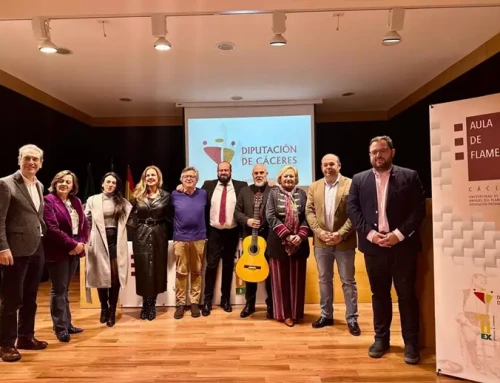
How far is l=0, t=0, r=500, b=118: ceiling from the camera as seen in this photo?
2832 millimetres

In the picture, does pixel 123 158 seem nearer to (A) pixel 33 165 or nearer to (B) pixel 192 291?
(B) pixel 192 291

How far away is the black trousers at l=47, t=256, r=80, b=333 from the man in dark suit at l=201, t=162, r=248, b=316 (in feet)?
4.29

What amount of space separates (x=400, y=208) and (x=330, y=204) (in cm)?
76

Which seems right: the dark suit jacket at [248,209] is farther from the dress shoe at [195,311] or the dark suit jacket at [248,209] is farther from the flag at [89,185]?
the flag at [89,185]

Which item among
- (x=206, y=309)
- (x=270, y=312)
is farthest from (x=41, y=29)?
(x=270, y=312)

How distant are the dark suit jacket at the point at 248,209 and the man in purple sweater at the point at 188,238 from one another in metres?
0.38

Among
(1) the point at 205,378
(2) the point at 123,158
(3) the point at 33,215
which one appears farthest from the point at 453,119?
(2) the point at 123,158

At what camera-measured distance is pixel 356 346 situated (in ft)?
10.5

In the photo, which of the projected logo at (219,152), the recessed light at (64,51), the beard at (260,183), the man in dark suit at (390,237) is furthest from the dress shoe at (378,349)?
the projected logo at (219,152)

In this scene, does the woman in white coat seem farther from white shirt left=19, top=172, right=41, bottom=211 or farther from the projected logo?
the projected logo

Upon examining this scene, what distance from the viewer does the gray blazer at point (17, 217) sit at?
113 inches

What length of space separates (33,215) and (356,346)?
8.52 feet

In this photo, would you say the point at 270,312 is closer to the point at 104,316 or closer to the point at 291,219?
the point at 291,219

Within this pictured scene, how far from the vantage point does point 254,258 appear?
3955mm
